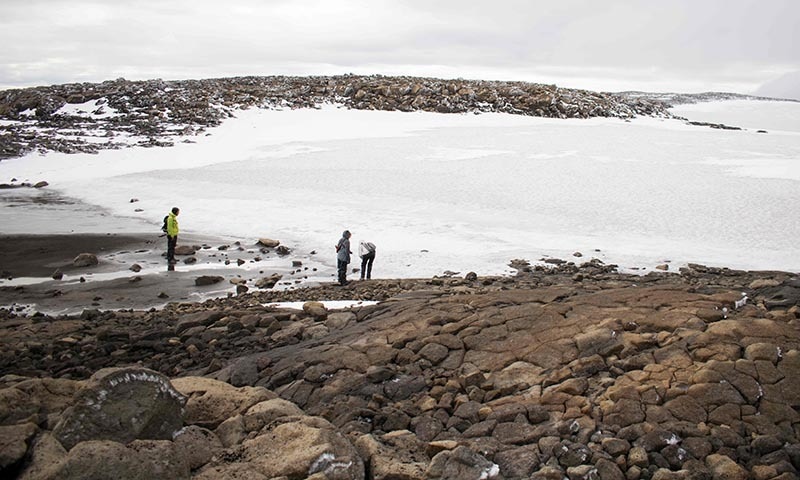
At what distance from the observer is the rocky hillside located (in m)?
33.7

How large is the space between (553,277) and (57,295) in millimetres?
9903

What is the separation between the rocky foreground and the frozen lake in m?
5.66

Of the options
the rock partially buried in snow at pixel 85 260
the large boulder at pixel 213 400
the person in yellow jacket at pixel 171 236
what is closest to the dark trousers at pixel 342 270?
the person in yellow jacket at pixel 171 236

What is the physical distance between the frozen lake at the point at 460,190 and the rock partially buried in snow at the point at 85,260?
11.7 feet

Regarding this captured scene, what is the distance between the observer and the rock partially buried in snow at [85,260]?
1423 centimetres

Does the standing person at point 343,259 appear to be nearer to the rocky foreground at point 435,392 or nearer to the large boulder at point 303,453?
the rocky foreground at point 435,392

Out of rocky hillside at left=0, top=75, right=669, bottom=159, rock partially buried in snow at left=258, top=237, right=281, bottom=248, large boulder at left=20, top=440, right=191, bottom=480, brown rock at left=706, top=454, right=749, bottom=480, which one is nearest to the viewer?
large boulder at left=20, top=440, right=191, bottom=480

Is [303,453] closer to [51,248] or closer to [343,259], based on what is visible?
[343,259]

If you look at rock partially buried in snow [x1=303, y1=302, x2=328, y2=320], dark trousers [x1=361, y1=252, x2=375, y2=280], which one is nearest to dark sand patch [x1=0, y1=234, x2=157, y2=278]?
dark trousers [x1=361, y1=252, x2=375, y2=280]

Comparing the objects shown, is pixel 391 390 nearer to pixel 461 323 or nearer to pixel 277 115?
pixel 461 323

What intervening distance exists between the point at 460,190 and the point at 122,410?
59.6 ft

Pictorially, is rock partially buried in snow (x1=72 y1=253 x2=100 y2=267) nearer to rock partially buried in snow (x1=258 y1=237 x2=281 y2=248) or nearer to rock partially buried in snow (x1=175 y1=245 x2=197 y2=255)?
rock partially buried in snow (x1=175 y1=245 x2=197 y2=255)

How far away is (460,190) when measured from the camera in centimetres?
2217

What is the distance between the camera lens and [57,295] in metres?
12.2
